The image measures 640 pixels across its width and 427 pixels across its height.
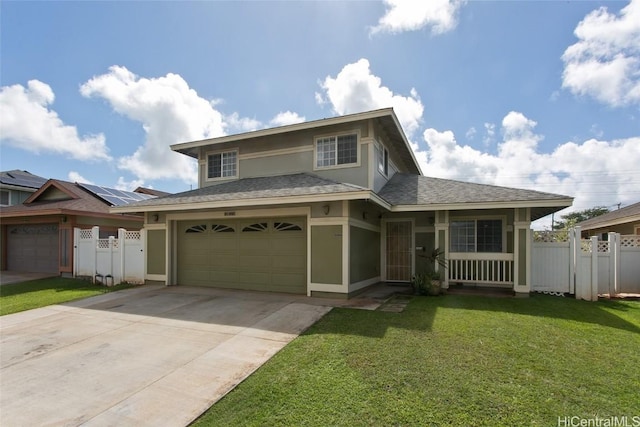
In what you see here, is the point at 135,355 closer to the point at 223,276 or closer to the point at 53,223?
the point at 223,276

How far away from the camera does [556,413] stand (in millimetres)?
2986

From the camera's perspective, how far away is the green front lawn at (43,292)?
830 centimetres

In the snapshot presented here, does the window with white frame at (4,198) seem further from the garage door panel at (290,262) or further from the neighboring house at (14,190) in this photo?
the garage door panel at (290,262)

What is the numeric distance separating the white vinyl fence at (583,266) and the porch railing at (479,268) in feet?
2.49

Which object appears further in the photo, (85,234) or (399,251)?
(85,234)

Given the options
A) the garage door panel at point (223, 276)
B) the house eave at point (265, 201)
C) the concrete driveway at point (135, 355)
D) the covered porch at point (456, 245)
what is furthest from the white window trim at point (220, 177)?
the covered porch at point (456, 245)

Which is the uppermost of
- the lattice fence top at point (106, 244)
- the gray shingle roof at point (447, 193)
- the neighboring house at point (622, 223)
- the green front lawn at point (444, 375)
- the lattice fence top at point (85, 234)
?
the gray shingle roof at point (447, 193)

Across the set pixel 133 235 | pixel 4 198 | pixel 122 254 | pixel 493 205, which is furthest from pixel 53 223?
pixel 493 205

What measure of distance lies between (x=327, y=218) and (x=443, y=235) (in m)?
3.64

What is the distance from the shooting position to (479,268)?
10148mm

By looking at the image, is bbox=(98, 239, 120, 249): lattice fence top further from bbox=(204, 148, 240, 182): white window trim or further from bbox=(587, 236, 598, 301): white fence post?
bbox=(587, 236, 598, 301): white fence post

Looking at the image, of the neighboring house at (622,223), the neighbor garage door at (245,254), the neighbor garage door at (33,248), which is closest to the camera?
the neighbor garage door at (245,254)

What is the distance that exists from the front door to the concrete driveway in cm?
441

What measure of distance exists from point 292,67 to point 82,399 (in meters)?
11.1
